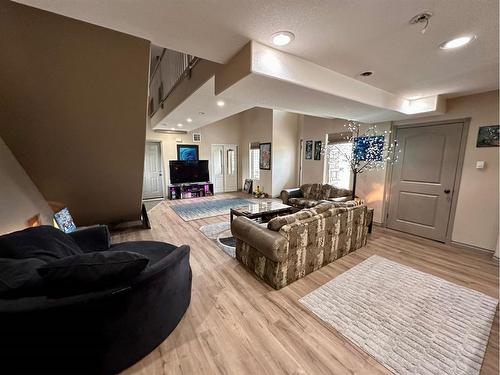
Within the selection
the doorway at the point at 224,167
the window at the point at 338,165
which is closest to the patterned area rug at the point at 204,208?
the doorway at the point at 224,167

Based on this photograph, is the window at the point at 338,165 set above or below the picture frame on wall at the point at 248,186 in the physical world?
above

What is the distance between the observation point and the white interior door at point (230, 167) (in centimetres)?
809

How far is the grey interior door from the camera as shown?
3.41 metres

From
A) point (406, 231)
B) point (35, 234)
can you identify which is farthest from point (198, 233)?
point (406, 231)

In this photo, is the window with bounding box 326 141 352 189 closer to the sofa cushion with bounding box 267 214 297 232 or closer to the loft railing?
the sofa cushion with bounding box 267 214 297 232

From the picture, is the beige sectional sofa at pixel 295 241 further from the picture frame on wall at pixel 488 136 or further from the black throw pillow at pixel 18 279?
the picture frame on wall at pixel 488 136

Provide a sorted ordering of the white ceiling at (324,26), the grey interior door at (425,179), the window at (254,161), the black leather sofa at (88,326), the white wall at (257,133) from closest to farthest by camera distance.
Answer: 1. the black leather sofa at (88,326)
2. the white ceiling at (324,26)
3. the grey interior door at (425,179)
4. the white wall at (257,133)
5. the window at (254,161)

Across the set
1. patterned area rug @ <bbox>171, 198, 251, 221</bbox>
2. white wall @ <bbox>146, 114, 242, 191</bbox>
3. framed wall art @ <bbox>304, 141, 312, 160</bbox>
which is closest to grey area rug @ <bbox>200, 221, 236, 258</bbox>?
patterned area rug @ <bbox>171, 198, 251, 221</bbox>

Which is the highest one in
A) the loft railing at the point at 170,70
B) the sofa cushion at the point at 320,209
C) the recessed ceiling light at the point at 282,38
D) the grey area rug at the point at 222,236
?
the loft railing at the point at 170,70

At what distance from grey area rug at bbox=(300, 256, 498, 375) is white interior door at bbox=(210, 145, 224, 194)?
241 inches

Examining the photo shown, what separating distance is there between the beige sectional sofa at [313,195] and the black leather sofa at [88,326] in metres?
3.60

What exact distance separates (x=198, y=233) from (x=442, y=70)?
415 cm

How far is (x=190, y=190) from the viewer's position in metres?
7.20

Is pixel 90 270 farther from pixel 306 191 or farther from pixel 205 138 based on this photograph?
pixel 205 138
